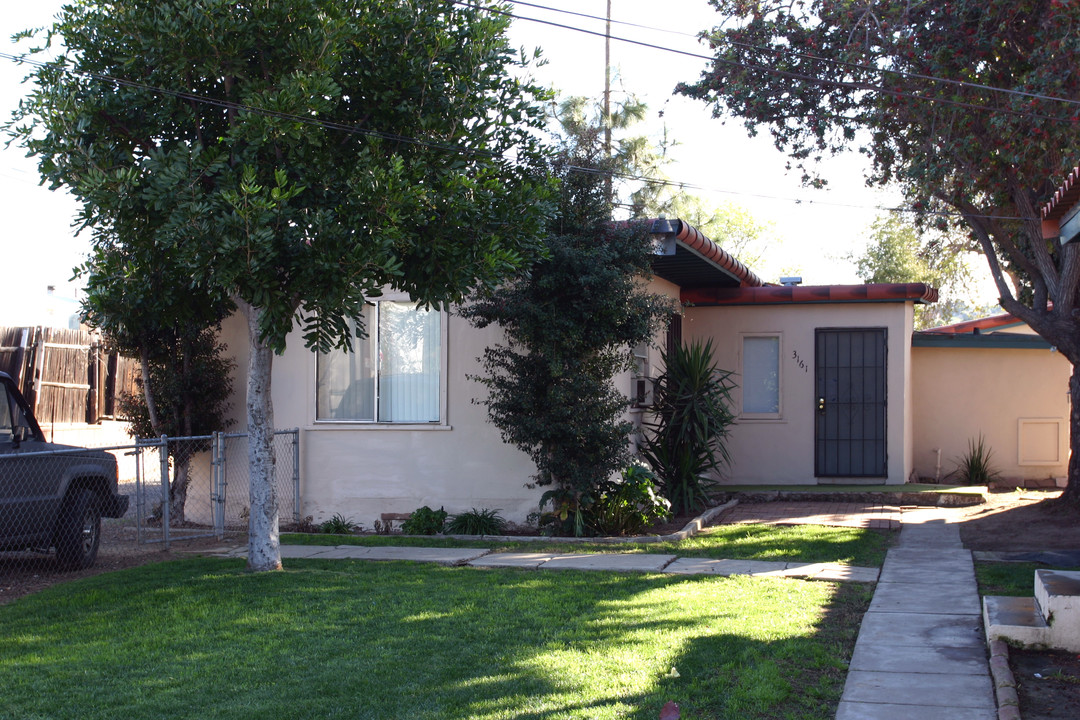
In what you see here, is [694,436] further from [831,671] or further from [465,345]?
[831,671]

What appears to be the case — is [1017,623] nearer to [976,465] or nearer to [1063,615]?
[1063,615]

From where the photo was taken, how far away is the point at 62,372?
1927 centimetres

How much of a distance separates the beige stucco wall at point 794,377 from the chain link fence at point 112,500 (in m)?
6.86

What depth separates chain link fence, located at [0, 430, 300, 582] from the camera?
800cm

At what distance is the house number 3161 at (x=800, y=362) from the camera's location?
14.4 meters

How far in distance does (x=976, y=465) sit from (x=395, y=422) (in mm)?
9221

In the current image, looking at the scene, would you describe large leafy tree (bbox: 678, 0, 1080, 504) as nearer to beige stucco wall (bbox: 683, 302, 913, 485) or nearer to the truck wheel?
beige stucco wall (bbox: 683, 302, 913, 485)

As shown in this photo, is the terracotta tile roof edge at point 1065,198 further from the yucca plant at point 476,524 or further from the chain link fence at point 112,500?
the chain link fence at point 112,500

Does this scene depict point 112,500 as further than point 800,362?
No

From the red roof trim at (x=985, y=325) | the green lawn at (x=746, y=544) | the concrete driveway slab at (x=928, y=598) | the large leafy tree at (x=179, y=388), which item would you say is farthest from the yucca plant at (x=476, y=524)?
the red roof trim at (x=985, y=325)

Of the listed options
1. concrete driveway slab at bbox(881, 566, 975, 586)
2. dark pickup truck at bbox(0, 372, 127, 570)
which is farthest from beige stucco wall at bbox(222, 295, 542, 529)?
concrete driveway slab at bbox(881, 566, 975, 586)

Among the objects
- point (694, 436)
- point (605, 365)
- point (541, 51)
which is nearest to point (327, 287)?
point (541, 51)

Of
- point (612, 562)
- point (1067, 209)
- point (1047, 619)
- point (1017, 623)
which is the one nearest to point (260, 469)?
point (612, 562)

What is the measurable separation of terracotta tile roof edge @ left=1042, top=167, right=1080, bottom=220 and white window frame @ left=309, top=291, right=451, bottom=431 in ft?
19.8
